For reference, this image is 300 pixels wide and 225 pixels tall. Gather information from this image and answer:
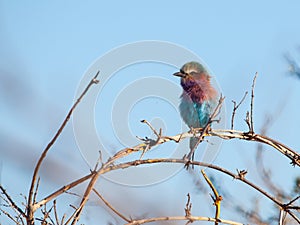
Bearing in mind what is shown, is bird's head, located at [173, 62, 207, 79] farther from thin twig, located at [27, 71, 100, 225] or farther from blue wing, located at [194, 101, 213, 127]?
thin twig, located at [27, 71, 100, 225]

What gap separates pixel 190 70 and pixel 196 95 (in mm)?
200

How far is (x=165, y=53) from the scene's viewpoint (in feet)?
8.43

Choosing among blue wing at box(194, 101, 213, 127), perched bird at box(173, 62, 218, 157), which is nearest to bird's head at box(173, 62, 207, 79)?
perched bird at box(173, 62, 218, 157)

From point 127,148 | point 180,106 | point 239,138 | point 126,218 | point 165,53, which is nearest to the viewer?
point 126,218

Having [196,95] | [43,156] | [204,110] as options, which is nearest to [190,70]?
[196,95]

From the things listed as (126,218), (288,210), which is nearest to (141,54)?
(126,218)

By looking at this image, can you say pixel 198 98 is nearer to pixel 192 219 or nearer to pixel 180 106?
pixel 180 106

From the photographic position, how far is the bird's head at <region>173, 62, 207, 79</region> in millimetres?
4823

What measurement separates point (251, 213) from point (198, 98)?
5.75ft

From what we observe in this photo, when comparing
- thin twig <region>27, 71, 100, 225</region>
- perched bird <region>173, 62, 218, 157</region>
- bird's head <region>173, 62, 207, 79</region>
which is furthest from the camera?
bird's head <region>173, 62, 207, 79</region>

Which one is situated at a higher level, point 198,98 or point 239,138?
point 198,98

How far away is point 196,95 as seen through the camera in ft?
15.9

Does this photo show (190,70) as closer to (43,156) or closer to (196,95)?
(196,95)

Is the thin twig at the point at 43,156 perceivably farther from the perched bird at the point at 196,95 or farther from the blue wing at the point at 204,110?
the blue wing at the point at 204,110
